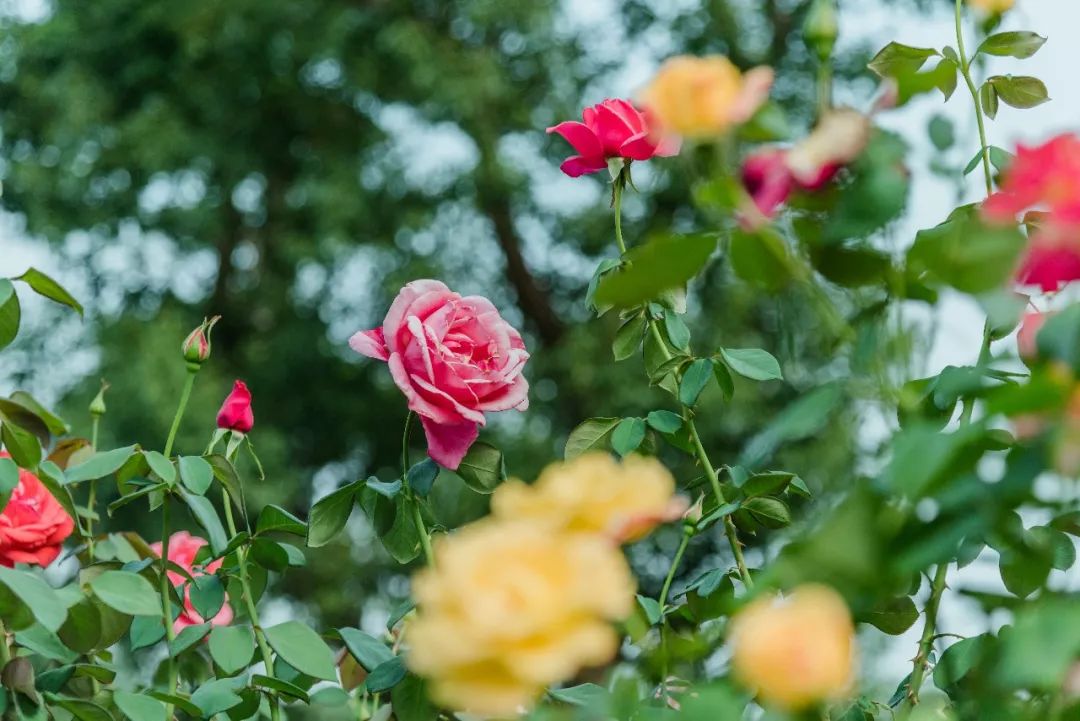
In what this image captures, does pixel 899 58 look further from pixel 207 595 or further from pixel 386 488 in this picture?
pixel 207 595

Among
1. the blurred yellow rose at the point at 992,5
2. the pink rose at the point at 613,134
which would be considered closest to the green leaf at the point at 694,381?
the pink rose at the point at 613,134

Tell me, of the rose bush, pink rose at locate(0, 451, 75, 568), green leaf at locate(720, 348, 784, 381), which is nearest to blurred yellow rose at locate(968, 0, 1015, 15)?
the rose bush

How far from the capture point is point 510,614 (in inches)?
10.3

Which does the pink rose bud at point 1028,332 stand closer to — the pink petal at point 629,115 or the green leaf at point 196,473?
the pink petal at point 629,115

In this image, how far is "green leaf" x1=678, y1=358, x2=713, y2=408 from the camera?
64 centimetres

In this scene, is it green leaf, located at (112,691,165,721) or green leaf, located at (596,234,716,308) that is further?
green leaf, located at (112,691,165,721)

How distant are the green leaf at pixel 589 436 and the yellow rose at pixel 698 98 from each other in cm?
36

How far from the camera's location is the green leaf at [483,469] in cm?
64

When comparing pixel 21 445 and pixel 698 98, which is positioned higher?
pixel 698 98

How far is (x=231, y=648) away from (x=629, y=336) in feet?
0.85

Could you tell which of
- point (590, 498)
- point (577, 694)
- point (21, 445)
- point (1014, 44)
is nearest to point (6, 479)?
point (21, 445)

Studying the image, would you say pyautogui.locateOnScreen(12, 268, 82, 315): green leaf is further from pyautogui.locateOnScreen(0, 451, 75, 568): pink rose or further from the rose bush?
pyautogui.locateOnScreen(0, 451, 75, 568): pink rose

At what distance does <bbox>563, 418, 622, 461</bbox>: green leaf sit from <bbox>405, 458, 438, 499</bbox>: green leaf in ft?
0.25

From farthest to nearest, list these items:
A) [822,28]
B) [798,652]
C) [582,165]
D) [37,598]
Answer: [582,165] < [37,598] < [822,28] < [798,652]
